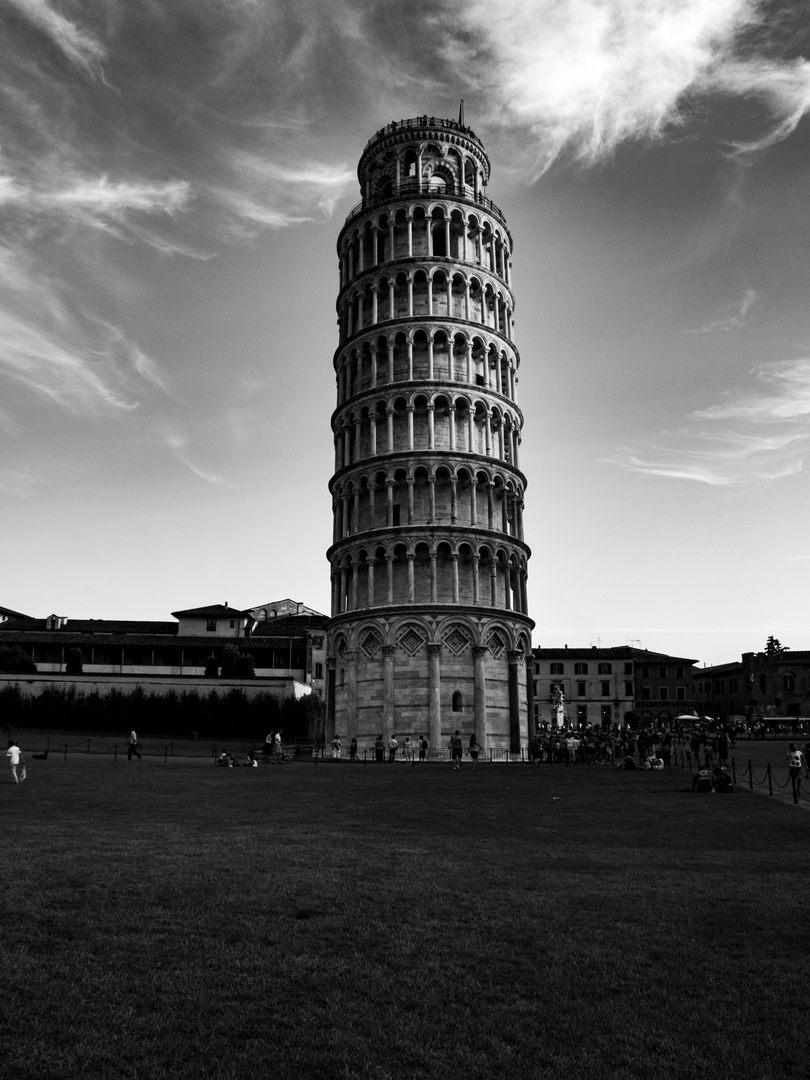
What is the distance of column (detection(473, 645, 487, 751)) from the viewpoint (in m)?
55.0

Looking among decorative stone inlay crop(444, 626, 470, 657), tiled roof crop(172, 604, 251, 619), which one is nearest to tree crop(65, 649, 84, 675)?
tiled roof crop(172, 604, 251, 619)

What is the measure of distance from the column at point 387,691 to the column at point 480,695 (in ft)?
17.3

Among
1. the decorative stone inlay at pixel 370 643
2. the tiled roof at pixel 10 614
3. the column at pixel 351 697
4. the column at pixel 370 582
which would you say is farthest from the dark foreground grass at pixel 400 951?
the tiled roof at pixel 10 614

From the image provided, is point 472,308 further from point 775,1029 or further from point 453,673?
point 775,1029

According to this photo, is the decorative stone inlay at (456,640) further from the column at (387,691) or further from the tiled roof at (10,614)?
the tiled roof at (10,614)

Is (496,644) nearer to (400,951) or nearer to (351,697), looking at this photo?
(351,697)

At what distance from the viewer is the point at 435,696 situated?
54.8m

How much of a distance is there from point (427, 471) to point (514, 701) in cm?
1619

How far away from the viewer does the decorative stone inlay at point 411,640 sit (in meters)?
56.1

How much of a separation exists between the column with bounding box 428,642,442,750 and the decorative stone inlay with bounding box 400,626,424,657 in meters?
0.88

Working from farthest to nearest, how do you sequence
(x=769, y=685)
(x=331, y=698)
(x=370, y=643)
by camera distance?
(x=769, y=685) → (x=331, y=698) → (x=370, y=643)

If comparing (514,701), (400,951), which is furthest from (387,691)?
(400,951)

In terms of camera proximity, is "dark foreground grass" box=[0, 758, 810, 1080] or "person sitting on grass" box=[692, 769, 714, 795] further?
"person sitting on grass" box=[692, 769, 714, 795]

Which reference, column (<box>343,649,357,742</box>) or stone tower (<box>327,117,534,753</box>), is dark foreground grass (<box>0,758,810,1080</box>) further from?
column (<box>343,649,357,742</box>)
